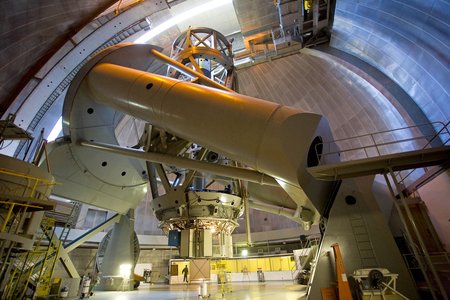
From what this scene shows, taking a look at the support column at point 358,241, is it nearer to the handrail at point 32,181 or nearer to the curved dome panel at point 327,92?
the handrail at point 32,181

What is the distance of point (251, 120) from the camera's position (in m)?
4.71

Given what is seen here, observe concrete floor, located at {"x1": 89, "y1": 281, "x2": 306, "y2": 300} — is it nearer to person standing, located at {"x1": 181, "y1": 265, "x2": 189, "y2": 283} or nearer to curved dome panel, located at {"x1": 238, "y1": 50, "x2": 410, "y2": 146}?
person standing, located at {"x1": 181, "y1": 265, "x2": 189, "y2": 283}

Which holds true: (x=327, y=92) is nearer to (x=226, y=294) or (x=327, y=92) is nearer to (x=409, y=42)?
(x=409, y=42)

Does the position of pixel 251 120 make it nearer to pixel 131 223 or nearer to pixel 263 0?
pixel 131 223

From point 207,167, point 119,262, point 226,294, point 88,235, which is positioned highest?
point 207,167

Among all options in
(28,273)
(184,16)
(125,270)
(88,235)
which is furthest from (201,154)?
(184,16)

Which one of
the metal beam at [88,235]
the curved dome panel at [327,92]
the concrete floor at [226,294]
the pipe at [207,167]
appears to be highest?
the curved dome panel at [327,92]

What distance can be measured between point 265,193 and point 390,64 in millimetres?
8730

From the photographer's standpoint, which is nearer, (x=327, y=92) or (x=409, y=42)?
(x=409, y=42)

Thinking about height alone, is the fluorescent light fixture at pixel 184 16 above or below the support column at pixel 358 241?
above

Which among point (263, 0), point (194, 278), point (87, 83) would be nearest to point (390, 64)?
point (263, 0)

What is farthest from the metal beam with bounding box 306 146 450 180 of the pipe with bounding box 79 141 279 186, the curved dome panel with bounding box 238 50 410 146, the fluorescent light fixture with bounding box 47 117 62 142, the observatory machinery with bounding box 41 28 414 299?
the fluorescent light fixture with bounding box 47 117 62 142

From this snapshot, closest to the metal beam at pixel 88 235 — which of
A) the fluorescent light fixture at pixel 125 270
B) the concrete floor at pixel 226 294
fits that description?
the fluorescent light fixture at pixel 125 270

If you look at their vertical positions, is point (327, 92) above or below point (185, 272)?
above
